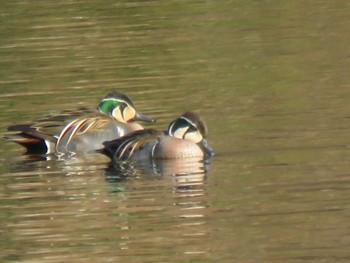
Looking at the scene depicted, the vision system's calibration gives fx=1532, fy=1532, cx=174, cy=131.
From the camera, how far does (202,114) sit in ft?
56.9

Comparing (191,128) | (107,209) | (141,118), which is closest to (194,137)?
(191,128)

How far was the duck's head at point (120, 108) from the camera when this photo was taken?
56.5ft

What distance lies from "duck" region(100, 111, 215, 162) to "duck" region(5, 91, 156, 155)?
1015 mm

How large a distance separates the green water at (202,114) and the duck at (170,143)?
23cm

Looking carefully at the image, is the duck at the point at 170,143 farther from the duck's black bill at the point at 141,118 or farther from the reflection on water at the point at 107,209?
the duck's black bill at the point at 141,118

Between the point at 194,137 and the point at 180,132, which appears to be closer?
the point at 194,137

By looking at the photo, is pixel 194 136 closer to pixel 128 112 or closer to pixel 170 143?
pixel 170 143

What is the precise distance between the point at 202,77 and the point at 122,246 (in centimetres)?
818

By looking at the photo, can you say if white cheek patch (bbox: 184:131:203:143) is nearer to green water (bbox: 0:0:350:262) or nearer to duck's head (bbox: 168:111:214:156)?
duck's head (bbox: 168:111:214:156)

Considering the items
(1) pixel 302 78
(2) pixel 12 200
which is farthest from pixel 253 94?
(2) pixel 12 200

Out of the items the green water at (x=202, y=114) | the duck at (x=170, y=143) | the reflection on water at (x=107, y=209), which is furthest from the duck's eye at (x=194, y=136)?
the reflection on water at (x=107, y=209)

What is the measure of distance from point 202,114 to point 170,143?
160 cm

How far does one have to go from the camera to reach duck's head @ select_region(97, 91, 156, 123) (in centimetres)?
1723

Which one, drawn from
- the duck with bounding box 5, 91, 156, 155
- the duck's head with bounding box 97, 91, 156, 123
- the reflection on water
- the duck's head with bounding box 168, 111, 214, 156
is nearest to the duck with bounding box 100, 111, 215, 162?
the duck's head with bounding box 168, 111, 214, 156
